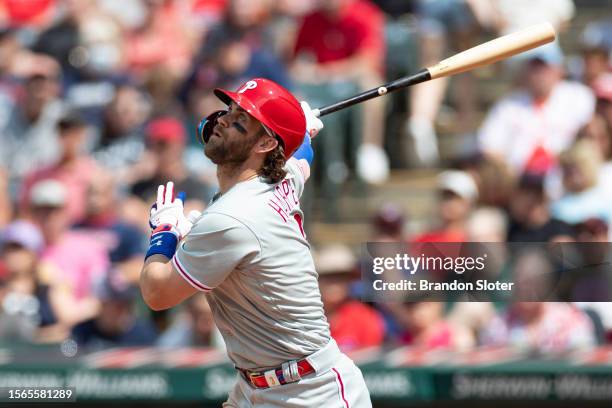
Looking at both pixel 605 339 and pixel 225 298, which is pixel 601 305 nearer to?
pixel 605 339

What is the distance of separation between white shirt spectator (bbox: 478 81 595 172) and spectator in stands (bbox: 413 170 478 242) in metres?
0.38

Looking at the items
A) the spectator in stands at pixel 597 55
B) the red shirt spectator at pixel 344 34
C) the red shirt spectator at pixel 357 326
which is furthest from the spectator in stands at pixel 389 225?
the spectator in stands at pixel 597 55

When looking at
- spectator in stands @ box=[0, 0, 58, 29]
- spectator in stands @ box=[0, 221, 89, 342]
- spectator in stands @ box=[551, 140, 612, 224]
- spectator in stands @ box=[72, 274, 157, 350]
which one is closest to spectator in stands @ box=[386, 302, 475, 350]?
spectator in stands @ box=[551, 140, 612, 224]

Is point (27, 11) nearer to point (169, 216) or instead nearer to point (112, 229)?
point (112, 229)

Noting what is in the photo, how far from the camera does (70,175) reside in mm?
7145

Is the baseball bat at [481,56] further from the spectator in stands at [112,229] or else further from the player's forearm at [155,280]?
the spectator in stands at [112,229]

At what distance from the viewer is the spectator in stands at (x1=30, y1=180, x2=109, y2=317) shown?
649 centimetres

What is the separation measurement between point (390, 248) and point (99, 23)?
352 centimetres

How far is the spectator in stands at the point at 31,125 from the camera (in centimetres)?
761

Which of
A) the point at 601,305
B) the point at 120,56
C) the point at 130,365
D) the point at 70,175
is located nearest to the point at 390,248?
the point at 601,305

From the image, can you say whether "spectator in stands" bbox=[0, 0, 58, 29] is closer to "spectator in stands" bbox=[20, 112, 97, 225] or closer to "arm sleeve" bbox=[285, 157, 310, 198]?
"spectator in stands" bbox=[20, 112, 97, 225]

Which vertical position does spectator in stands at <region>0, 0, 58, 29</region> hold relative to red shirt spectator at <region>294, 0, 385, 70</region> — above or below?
above

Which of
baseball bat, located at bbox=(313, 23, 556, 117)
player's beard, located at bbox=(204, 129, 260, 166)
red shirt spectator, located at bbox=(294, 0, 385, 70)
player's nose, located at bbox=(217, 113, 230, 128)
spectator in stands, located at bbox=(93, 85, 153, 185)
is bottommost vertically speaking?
player's beard, located at bbox=(204, 129, 260, 166)

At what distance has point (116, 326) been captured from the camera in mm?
6141
